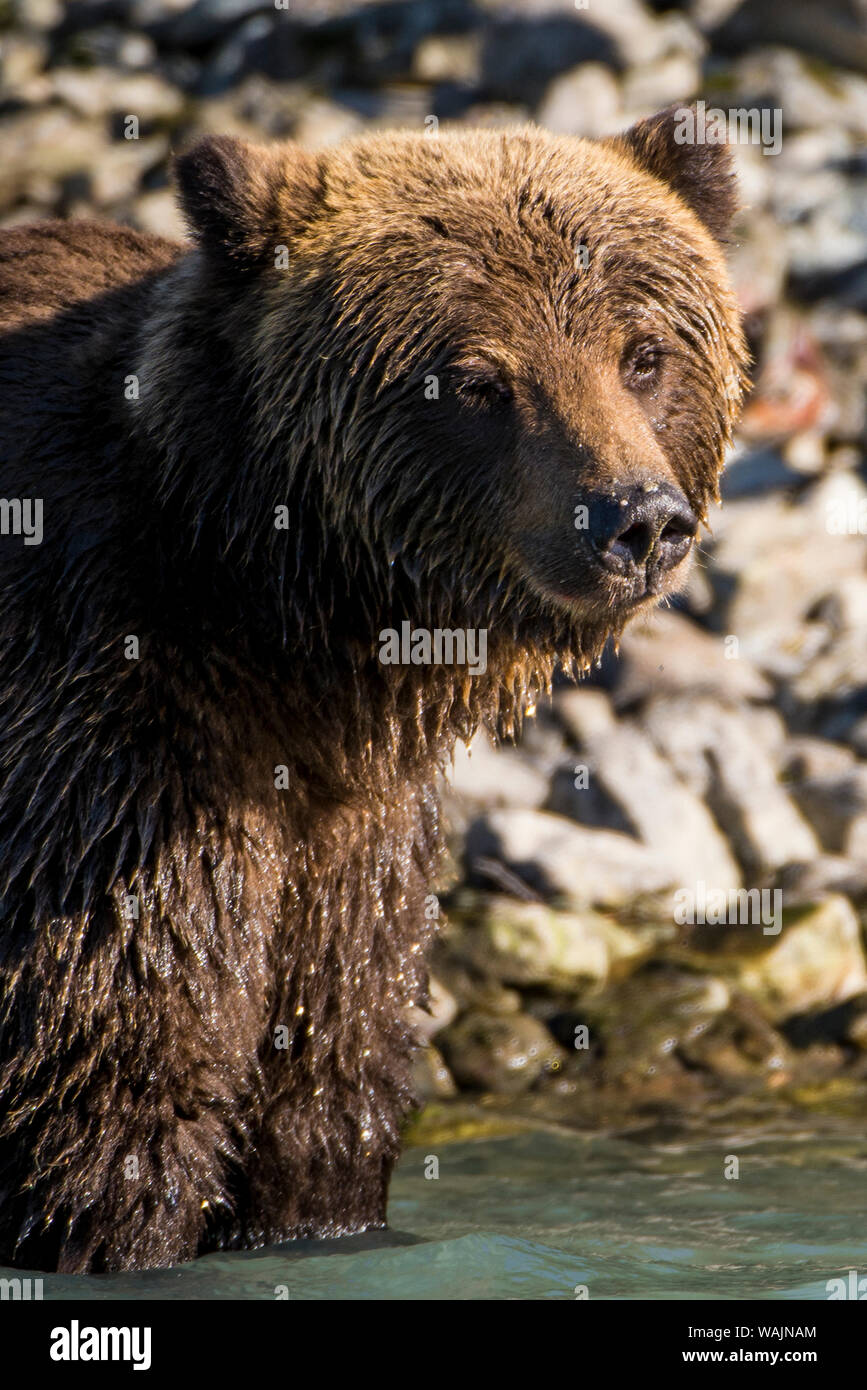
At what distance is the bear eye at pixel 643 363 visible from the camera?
19.6 ft

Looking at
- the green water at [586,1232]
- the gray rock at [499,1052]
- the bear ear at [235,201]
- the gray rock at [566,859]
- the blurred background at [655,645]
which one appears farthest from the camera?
the gray rock at [566,859]

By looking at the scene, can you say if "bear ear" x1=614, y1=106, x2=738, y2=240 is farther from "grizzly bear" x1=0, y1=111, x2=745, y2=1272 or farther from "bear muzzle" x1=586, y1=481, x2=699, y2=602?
"bear muzzle" x1=586, y1=481, x2=699, y2=602

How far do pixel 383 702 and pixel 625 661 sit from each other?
6724mm

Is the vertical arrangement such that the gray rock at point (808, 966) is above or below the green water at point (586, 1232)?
above

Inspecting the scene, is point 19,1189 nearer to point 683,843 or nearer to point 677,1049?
point 677,1049

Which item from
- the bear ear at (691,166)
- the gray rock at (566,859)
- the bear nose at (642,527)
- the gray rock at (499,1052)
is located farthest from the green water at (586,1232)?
the bear ear at (691,166)

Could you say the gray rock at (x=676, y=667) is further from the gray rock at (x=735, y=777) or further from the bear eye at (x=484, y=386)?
the bear eye at (x=484, y=386)

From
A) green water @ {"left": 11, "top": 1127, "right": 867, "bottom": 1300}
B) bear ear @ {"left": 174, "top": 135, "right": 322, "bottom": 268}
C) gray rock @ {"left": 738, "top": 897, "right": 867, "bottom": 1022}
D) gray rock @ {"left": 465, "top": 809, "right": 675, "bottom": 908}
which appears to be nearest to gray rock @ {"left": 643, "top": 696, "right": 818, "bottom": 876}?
gray rock @ {"left": 465, "top": 809, "right": 675, "bottom": 908}

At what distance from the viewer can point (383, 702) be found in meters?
6.23

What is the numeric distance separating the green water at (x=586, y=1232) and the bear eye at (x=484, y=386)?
2.95 meters

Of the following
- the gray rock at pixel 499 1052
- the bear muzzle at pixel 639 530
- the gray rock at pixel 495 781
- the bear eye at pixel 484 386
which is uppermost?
the bear eye at pixel 484 386

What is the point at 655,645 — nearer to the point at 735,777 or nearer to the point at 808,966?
the point at 735,777

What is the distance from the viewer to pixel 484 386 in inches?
230
